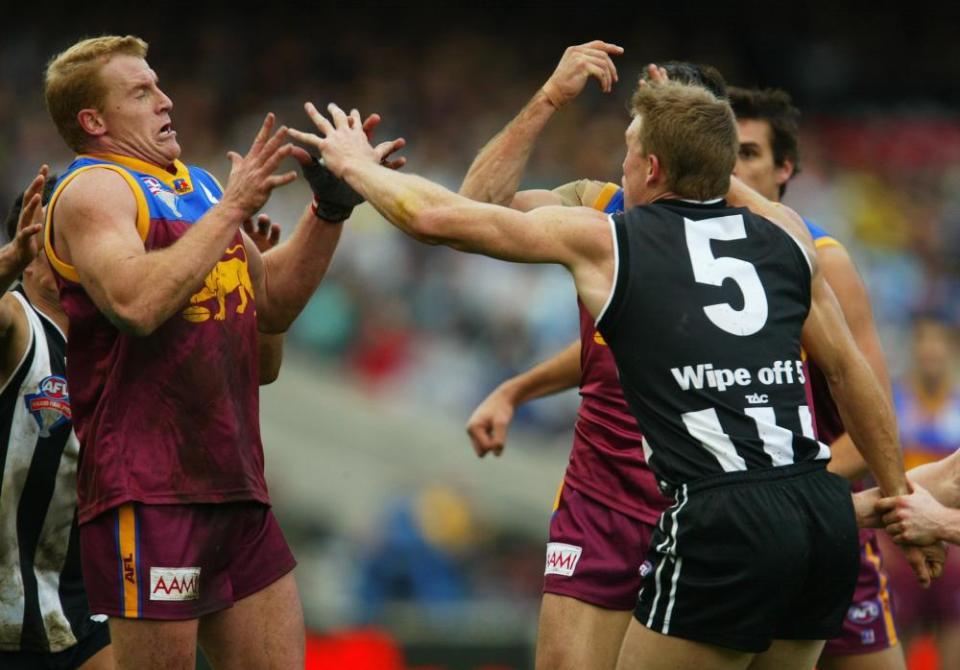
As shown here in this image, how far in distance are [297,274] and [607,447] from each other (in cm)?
131

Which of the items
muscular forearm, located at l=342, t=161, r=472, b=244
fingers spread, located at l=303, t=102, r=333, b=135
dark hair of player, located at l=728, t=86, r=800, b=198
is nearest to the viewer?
muscular forearm, located at l=342, t=161, r=472, b=244

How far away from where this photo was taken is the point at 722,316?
169 inches

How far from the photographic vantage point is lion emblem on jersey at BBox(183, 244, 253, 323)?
471 cm

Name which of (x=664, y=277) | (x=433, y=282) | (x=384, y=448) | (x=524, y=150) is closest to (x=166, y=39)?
(x=433, y=282)

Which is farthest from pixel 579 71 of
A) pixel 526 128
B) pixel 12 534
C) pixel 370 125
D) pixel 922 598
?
pixel 922 598

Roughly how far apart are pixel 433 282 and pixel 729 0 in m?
6.87

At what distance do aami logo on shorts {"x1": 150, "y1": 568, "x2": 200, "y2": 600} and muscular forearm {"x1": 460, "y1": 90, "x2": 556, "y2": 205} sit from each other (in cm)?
170

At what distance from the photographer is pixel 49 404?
534 cm

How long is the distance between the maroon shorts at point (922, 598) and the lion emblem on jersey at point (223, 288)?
556cm

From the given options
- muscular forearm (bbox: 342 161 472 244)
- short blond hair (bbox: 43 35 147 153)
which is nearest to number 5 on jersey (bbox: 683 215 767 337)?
muscular forearm (bbox: 342 161 472 244)

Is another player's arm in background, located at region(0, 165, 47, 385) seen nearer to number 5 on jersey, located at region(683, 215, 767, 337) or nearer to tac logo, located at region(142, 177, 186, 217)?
tac logo, located at region(142, 177, 186, 217)

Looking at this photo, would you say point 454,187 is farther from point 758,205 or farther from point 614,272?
point 614,272

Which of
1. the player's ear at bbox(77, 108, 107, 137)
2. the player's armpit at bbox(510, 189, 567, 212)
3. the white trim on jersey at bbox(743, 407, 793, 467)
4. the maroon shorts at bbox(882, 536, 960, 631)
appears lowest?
the maroon shorts at bbox(882, 536, 960, 631)

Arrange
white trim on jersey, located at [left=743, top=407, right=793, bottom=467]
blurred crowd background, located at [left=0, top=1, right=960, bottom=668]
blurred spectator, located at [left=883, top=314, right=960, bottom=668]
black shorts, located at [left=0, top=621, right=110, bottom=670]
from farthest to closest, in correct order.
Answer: blurred crowd background, located at [left=0, top=1, right=960, bottom=668]
blurred spectator, located at [left=883, top=314, right=960, bottom=668]
black shorts, located at [left=0, top=621, right=110, bottom=670]
white trim on jersey, located at [left=743, top=407, right=793, bottom=467]
